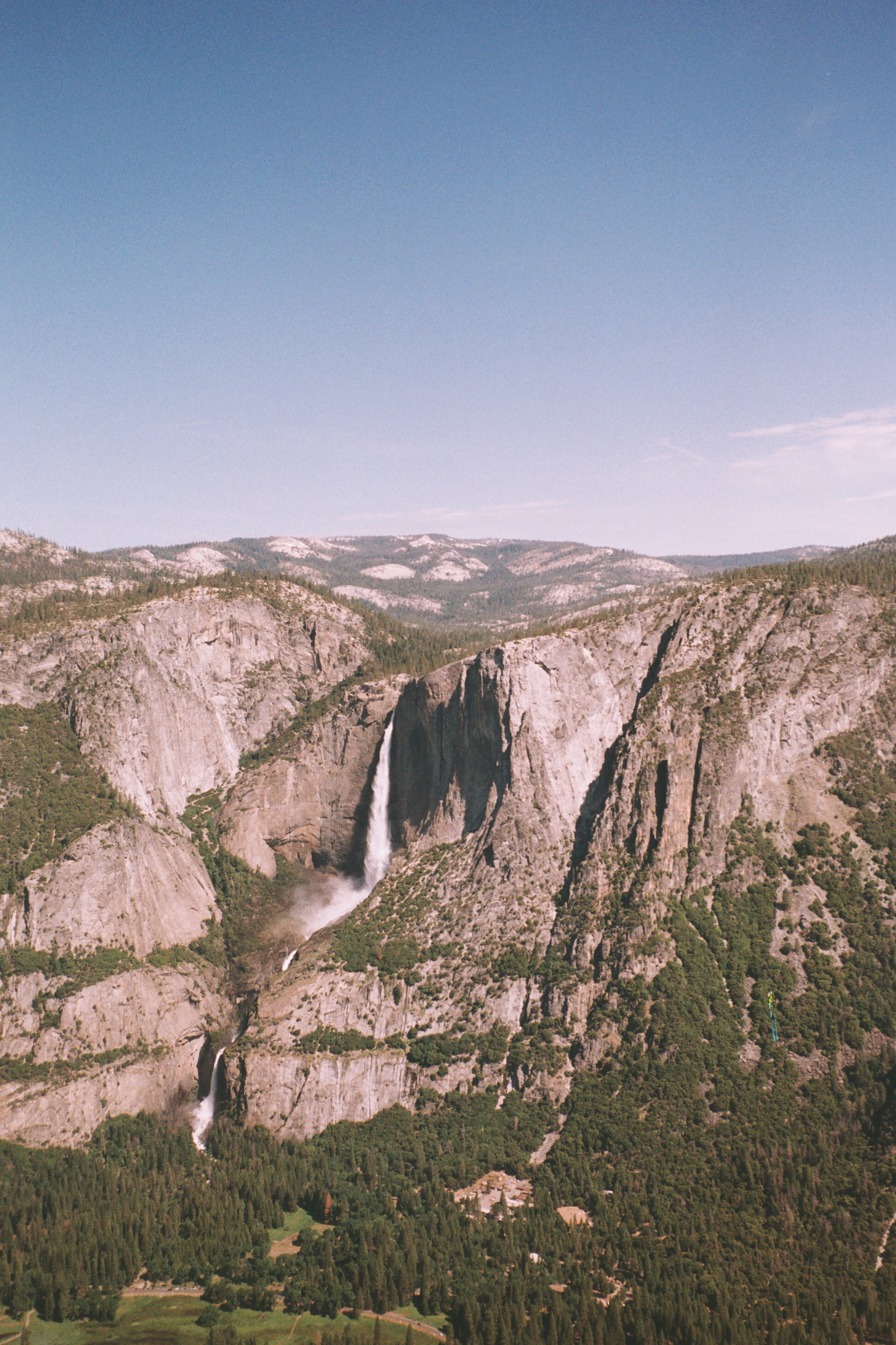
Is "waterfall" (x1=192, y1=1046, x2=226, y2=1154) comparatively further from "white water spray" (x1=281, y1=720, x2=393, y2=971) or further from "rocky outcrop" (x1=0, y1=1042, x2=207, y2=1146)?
"white water spray" (x1=281, y1=720, x2=393, y2=971)

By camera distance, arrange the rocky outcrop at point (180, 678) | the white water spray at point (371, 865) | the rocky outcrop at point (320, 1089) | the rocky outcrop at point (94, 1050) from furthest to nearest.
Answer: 1. the rocky outcrop at point (180, 678)
2. the white water spray at point (371, 865)
3. the rocky outcrop at point (94, 1050)
4. the rocky outcrop at point (320, 1089)

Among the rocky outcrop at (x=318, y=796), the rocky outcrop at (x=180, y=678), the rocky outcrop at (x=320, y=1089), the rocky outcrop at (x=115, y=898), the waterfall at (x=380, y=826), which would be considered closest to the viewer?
the rocky outcrop at (x=320, y=1089)

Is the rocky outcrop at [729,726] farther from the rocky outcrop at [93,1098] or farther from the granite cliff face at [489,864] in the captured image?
the rocky outcrop at [93,1098]

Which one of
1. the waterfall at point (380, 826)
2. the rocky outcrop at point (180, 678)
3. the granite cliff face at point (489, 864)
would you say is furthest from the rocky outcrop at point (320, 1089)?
the rocky outcrop at point (180, 678)

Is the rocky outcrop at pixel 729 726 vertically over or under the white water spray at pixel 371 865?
over

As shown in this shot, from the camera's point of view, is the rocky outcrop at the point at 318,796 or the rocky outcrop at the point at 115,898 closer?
the rocky outcrop at the point at 115,898

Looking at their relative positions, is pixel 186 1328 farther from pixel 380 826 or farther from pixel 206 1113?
pixel 380 826

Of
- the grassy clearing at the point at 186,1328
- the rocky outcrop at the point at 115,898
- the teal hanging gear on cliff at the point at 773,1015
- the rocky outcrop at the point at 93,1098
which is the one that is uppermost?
the rocky outcrop at the point at 115,898
